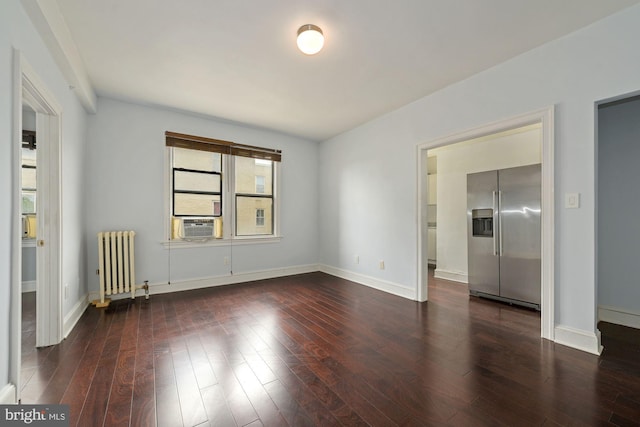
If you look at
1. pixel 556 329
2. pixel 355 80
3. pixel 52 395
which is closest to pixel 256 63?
pixel 355 80

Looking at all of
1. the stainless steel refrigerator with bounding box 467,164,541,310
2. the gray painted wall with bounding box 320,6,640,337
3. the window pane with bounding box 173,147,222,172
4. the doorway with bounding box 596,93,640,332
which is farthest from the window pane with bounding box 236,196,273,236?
the doorway with bounding box 596,93,640,332

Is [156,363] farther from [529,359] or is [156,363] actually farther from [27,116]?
[27,116]

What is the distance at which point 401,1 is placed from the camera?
1.93 metres

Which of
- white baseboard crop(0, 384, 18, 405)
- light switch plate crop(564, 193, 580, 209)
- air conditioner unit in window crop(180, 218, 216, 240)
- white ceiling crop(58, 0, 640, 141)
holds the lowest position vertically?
white baseboard crop(0, 384, 18, 405)

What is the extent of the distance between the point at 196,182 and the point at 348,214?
2665 mm

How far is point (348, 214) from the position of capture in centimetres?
486

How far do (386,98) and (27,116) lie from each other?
5321 mm

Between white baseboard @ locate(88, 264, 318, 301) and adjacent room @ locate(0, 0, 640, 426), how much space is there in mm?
35

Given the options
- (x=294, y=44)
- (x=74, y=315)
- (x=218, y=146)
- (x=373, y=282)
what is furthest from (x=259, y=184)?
(x=74, y=315)

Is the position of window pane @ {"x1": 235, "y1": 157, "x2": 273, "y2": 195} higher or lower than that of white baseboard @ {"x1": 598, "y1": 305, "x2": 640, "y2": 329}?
higher

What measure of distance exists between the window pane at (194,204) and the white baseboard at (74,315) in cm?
156

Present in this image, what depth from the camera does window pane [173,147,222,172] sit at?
4.12 m

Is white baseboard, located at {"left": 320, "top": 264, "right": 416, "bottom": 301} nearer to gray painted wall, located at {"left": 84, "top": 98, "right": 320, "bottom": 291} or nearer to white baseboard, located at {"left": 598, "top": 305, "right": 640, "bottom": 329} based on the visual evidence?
gray painted wall, located at {"left": 84, "top": 98, "right": 320, "bottom": 291}

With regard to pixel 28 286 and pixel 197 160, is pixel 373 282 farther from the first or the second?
pixel 28 286
